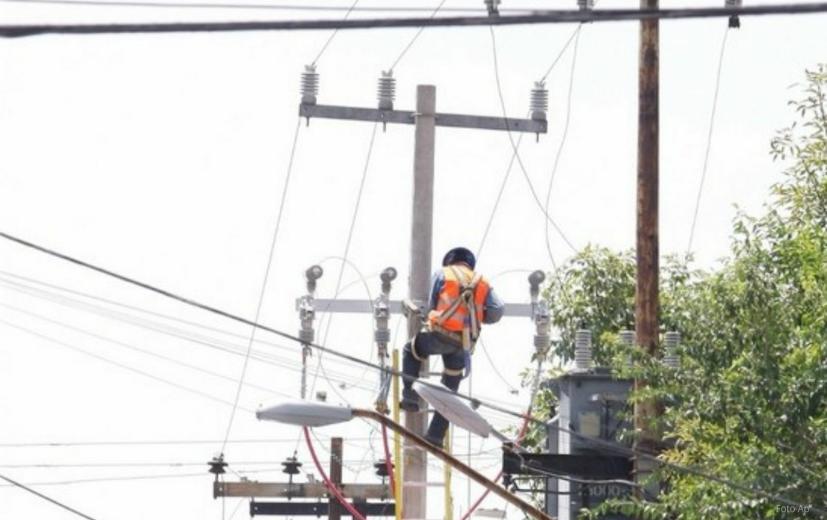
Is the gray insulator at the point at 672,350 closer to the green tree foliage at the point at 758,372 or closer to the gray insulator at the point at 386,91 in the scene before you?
the green tree foliage at the point at 758,372

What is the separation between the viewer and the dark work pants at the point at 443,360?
21.2 meters

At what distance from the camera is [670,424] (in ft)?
65.2

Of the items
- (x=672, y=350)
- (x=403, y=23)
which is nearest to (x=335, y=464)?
(x=672, y=350)

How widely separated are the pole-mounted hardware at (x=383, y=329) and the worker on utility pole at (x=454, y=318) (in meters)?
0.96

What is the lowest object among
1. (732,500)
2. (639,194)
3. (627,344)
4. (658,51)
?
(732,500)

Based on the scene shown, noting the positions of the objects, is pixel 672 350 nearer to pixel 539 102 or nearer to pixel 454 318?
pixel 454 318

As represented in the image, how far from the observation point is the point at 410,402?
21688 mm

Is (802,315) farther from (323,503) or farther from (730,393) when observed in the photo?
(323,503)

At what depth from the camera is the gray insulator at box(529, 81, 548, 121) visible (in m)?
23.7

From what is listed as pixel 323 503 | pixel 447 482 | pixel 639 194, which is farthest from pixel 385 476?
pixel 639 194

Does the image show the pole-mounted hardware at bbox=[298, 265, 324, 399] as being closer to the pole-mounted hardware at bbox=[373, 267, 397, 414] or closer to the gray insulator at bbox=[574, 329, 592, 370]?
the pole-mounted hardware at bbox=[373, 267, 397, 414]

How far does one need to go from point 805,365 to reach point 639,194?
3325mm

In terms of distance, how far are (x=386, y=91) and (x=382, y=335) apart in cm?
239

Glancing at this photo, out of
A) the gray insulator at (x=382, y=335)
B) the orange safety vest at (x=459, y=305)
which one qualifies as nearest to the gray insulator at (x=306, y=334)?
the gray insulator at (x=382, y=335)
